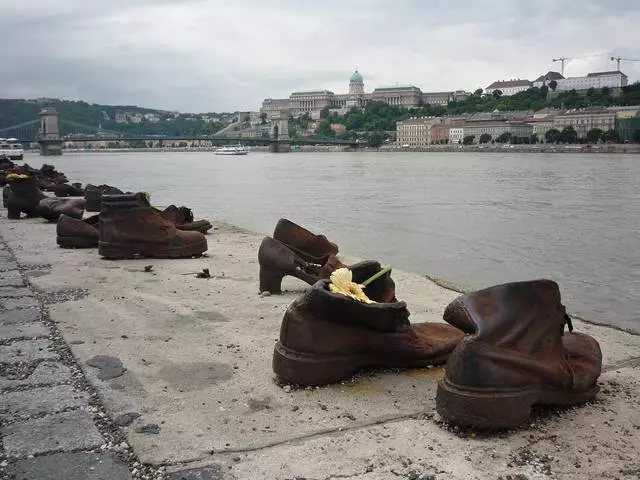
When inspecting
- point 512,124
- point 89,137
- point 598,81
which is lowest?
point 89,137

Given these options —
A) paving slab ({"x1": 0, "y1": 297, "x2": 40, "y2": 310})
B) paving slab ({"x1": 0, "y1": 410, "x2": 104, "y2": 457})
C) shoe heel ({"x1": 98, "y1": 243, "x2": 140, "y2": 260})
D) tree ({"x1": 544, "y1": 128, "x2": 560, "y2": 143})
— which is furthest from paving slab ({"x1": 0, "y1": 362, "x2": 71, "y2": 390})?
tree ({"x1": 544, "y1": 128, "x2": 560, "y2": 143})

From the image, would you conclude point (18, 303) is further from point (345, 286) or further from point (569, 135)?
point (569, 135)

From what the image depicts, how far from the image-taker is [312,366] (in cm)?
302

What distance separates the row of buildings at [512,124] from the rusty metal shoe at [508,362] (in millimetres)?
126120

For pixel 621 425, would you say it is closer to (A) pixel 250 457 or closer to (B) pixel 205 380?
(A) pixel 250 457

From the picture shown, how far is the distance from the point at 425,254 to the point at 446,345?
6949 mm

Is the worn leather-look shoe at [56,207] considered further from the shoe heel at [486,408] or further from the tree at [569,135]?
the tree at [569,135]

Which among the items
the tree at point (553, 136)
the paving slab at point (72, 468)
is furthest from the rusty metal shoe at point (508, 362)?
the tree at point (553, 136)

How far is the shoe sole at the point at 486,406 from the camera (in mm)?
2545

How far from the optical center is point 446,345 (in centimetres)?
334

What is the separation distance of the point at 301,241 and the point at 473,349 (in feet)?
9.51

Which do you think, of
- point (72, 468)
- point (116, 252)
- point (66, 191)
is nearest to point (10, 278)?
point (116, 252)

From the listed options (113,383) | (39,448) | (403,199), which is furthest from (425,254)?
(403,199)

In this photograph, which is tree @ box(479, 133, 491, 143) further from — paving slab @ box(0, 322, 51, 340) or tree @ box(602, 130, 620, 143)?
paving slab @ box(0, 322, 51, 340)
